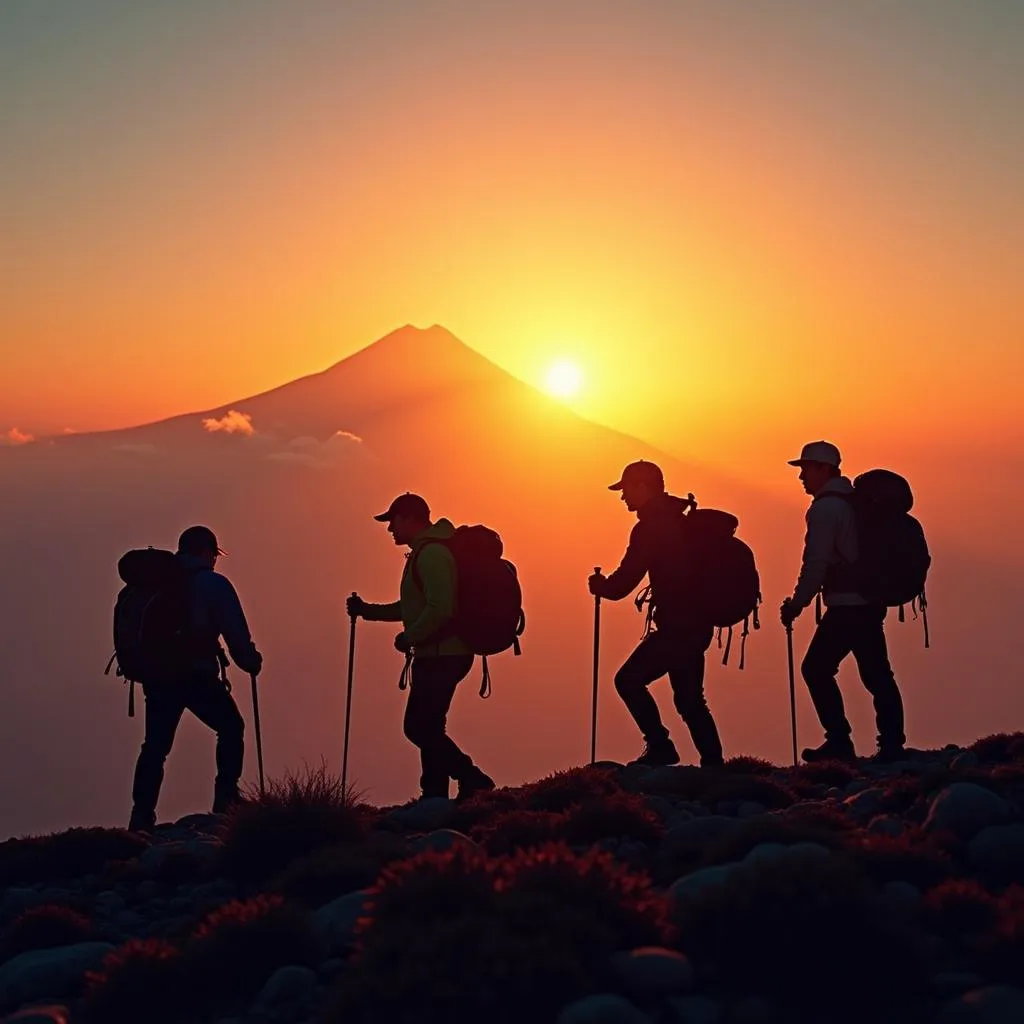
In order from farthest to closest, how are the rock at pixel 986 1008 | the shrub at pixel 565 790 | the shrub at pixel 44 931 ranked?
1. the shrub at pixel 565 790
2. the shrub at pixel 44 931
3. the rock at pixel 986 1008

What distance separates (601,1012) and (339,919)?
2.66 m

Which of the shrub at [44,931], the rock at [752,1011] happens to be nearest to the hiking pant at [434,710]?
the shrub at [44,931]

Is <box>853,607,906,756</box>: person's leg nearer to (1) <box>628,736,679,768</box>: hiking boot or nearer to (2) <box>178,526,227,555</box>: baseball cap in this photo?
(1) <box>628,736,679,768</box>: hiking boot

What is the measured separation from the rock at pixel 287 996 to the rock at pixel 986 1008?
3050 millimetres

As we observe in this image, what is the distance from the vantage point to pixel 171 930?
9289 mm

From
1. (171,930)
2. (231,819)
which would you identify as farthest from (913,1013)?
(231,819)

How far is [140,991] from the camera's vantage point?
738 centimetres

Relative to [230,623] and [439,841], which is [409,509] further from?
[439,841]

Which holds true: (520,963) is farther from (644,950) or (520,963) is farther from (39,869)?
(39,869)

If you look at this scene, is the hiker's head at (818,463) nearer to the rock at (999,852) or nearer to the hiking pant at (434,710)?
the hiking pant at (434,710)

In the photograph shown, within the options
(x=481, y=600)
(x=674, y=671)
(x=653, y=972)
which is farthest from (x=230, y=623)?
(x=653, y=972)

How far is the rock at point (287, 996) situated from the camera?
7.25 m

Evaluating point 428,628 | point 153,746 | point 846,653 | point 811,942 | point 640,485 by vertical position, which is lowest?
point 811,942

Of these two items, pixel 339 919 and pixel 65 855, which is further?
pixel 65 855
